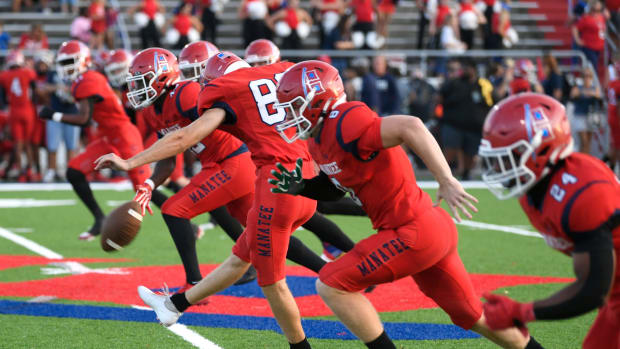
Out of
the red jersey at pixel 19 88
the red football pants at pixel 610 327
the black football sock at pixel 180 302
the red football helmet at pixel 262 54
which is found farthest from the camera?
the red jersey at pixel 19 88

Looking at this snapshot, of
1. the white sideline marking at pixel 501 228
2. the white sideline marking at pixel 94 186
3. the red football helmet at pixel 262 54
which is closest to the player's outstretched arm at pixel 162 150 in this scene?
the red football helmet at pixel 262 54

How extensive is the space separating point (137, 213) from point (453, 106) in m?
9.37

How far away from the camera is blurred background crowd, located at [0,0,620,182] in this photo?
14148mm

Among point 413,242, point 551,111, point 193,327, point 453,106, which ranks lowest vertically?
point 453,106

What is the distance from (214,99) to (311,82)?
0.85 metres

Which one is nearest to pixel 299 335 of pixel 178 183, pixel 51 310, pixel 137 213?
pixel 137 213

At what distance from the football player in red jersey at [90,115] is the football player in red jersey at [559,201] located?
562cm

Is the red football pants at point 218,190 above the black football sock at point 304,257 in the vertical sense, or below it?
above

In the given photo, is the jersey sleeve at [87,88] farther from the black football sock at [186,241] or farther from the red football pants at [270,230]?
the red football pants at [270,230]

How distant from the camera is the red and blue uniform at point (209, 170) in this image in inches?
216

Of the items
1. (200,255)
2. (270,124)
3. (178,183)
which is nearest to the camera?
(270,124)

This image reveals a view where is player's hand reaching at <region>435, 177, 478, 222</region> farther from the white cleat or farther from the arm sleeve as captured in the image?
the white cleat

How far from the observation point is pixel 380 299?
19.9 ft

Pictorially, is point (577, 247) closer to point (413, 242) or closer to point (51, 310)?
point (413, 242)
